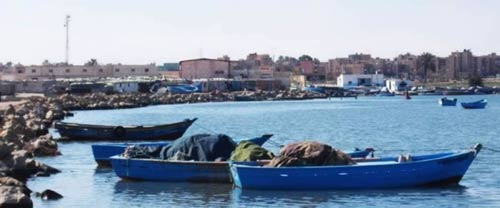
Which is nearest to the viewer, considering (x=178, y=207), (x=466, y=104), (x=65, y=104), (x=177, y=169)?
(x=178, y=207)

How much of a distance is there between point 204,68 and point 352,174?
161 meters

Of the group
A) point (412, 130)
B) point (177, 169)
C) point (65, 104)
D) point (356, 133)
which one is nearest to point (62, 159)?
point (177, 169)

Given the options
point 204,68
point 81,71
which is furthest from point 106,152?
point 204,68

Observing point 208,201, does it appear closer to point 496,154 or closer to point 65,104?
point 496,154

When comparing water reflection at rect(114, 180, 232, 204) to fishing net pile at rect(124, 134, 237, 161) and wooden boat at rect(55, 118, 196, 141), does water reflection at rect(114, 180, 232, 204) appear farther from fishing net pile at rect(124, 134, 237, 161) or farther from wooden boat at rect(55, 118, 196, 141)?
wooden boat at rect(55, 118, 196, 141)

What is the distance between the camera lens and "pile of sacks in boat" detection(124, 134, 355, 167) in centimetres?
2898

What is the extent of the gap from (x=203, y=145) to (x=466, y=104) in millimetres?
85991

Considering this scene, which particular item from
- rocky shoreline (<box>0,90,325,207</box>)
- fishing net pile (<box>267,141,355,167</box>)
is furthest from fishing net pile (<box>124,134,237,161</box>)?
rocky shoreline (<box>0,90,325,207</box>)

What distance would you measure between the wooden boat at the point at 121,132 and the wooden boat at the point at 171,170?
19.7m

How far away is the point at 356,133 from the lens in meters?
63.3

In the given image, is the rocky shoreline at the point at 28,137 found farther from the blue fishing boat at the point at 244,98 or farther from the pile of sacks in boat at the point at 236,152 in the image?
the blue fishing boat at the point at 244,98

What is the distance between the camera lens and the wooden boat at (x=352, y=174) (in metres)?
28.9

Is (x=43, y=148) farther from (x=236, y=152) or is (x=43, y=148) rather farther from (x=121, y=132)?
(x=236, y=152)

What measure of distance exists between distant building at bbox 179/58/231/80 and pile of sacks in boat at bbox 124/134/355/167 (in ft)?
510
